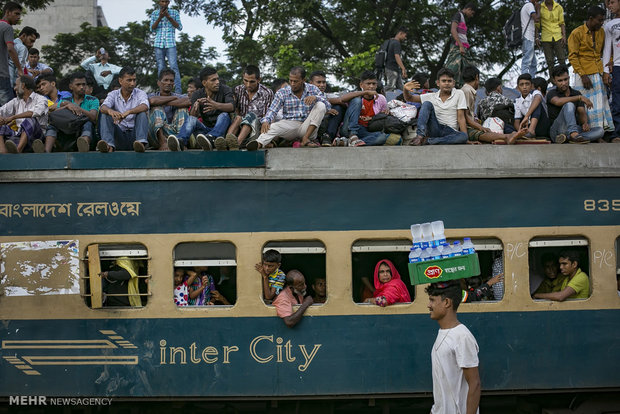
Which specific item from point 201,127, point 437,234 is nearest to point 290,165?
point 201,127

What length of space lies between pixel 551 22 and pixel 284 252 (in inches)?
277

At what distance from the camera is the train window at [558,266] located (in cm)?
793

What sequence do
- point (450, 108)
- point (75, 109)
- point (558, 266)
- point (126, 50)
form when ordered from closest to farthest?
point (558, 266) < point (75, 109) < point (450, 108) < point (126, 50)

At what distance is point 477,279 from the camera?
8.12 meters

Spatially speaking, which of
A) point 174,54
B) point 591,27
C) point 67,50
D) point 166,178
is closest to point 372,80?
point 166,178

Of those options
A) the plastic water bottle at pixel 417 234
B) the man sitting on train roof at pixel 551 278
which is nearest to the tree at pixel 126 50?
the man sitting on train roof at pixel 551 278

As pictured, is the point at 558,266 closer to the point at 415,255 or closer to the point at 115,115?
the point at 415,255

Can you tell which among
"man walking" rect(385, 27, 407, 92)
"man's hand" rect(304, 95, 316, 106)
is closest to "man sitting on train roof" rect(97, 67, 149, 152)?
"man's hand" rect(304, 95, 316, 106)

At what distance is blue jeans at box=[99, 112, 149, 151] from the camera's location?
834 centimetres

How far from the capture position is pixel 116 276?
25.5 ft

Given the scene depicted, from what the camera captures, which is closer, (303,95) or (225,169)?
(225,169)

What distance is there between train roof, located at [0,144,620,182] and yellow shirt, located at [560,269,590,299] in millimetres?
1107

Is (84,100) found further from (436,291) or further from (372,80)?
(436,291)

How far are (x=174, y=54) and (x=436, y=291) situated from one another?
351 inches
